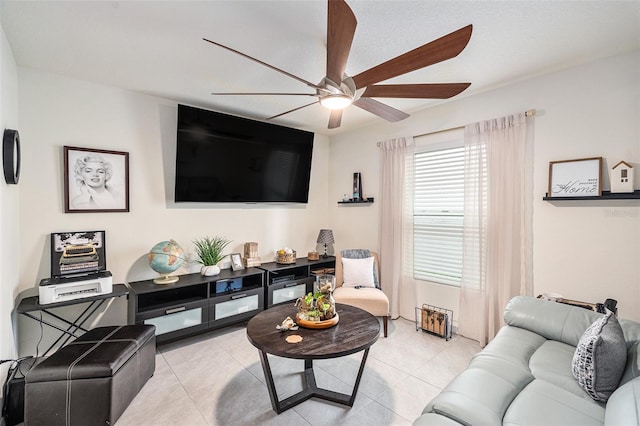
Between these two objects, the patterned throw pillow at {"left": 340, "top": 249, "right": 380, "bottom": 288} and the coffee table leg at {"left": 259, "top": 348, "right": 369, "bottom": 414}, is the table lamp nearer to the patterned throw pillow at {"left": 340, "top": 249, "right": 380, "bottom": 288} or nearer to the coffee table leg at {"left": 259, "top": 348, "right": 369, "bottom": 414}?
the patterned throw pillow at {"left": 340, "top": 249, "right": 380, "bottom": 288}

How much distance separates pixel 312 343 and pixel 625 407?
58.1 inches

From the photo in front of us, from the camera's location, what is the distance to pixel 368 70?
1786 millimetres

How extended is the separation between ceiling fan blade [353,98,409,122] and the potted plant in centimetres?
235

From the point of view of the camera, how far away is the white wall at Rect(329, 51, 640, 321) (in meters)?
2.26

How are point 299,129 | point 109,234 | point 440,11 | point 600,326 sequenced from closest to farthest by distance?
point 600,326, point 440,11, point 109,234, point 299,129

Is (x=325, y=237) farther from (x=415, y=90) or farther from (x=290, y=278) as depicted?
(x=415, y=90)

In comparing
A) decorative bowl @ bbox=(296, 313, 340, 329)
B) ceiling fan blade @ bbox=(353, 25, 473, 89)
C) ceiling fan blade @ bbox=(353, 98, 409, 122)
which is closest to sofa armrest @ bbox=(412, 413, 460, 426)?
decorative bowl @ bbox=(296, 313, 340, 329)

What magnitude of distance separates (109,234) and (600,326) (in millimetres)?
3943

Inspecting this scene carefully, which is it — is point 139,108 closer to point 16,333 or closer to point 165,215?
point 165,215

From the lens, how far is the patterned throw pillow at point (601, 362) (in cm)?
145

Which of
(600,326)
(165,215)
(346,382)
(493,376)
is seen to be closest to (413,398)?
(346,382)

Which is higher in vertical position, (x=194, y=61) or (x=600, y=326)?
(x=194, y=61)

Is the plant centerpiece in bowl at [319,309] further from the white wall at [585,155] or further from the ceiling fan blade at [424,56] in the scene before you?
the white wall at [585,155]

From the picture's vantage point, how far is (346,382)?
2.37 meters
